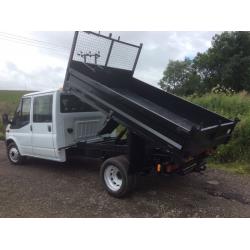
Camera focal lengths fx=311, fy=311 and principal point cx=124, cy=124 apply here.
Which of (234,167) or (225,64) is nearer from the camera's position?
(234,167)

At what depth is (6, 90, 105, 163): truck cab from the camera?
6586 millimetres

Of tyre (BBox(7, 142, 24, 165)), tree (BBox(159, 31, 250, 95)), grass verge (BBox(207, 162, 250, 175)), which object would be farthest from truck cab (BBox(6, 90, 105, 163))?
tree (BBox(159, 31, 250, 95))

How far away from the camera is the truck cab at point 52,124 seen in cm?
659

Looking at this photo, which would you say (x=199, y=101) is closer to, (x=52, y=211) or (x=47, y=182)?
(x=47, y=182)

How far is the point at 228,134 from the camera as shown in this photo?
579 cm

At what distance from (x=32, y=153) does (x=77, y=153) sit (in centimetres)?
147

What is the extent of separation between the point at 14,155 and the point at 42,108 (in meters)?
1.89

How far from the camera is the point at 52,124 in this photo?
6.62m

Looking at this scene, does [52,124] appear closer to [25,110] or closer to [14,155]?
[25,110]

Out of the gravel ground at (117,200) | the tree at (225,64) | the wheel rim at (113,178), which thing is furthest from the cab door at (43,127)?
the tree at (225,64)

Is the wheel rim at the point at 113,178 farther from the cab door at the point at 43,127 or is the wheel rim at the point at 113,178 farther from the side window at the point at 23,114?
the side window at the point at 23,114

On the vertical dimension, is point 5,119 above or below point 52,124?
below

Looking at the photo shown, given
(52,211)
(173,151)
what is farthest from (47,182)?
(173,151)

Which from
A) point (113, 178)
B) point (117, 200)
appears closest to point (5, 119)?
point (113, 178)
